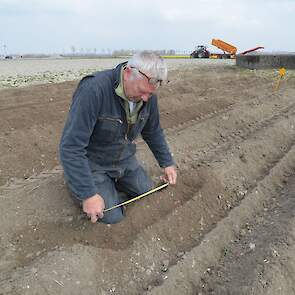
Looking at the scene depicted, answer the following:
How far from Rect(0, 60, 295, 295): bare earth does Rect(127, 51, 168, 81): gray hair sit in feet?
4.86

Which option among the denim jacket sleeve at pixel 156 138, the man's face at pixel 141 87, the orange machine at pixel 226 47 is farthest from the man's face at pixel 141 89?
the orange machine at pixel 226 47

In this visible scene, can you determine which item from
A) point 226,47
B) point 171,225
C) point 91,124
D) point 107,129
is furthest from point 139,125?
point 226,47

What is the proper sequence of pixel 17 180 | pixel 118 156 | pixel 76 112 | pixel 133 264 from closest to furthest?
pixel 76 112
pixel 133 264
pixel 118 156
pixel 17 180

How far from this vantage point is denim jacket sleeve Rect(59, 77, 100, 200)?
2.94 metres

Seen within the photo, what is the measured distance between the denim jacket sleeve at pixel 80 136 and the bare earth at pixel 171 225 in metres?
0.58

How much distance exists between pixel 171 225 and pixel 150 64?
5.45 ft

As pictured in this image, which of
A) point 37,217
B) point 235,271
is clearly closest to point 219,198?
point 235,271

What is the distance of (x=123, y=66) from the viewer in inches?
122

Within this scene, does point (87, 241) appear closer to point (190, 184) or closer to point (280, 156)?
point (190, 184)

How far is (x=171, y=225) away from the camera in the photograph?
377 centimetres

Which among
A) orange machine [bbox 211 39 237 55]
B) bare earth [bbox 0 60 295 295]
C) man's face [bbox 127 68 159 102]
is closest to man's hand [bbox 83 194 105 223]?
bare earth [bbox 0 60 295 295]

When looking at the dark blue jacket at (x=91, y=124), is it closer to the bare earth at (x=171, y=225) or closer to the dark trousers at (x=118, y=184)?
the dark trousers at (x=118, y=184)

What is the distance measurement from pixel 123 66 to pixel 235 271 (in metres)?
1.89

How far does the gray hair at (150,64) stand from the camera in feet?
9.10
